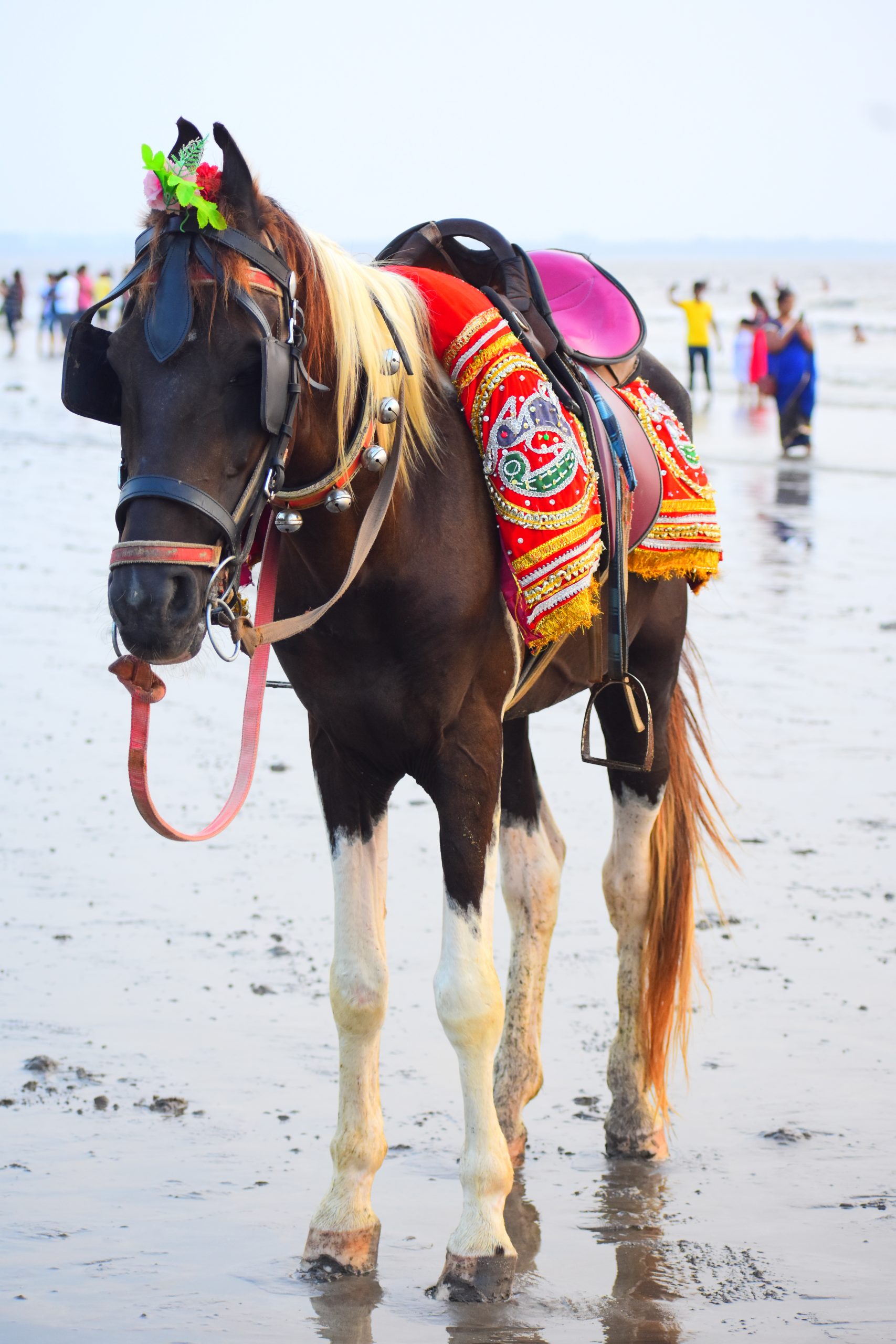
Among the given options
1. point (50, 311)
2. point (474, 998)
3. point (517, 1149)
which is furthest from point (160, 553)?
point (50, 311)

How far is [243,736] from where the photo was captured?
311 cm

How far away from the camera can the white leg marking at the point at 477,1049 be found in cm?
332

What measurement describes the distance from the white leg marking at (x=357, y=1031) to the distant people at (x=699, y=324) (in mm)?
20384

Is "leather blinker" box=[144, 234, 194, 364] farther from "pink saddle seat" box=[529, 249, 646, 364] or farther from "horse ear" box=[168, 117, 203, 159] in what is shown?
"pink saddle seat" box=[529, 249, 646, 364]

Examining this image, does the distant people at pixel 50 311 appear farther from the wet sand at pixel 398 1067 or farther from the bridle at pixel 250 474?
the bridle at pixel 250 474

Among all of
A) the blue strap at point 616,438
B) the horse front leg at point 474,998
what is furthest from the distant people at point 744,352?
the horse front leg at point 474,998

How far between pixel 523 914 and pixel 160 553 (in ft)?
6.35

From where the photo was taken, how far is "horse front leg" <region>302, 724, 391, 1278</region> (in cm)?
341

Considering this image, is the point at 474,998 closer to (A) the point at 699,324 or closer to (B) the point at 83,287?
(A) the point at 699,324

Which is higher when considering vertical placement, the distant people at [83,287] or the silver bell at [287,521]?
the distant people at [83,287]

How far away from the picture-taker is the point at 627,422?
397 cm

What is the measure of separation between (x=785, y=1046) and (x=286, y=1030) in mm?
1395

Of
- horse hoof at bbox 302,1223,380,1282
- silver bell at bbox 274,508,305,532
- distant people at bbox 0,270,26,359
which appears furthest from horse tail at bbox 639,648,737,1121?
distant people at bbox 0,270,26,359

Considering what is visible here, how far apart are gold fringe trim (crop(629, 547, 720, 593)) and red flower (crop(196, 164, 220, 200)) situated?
62.9 inches
